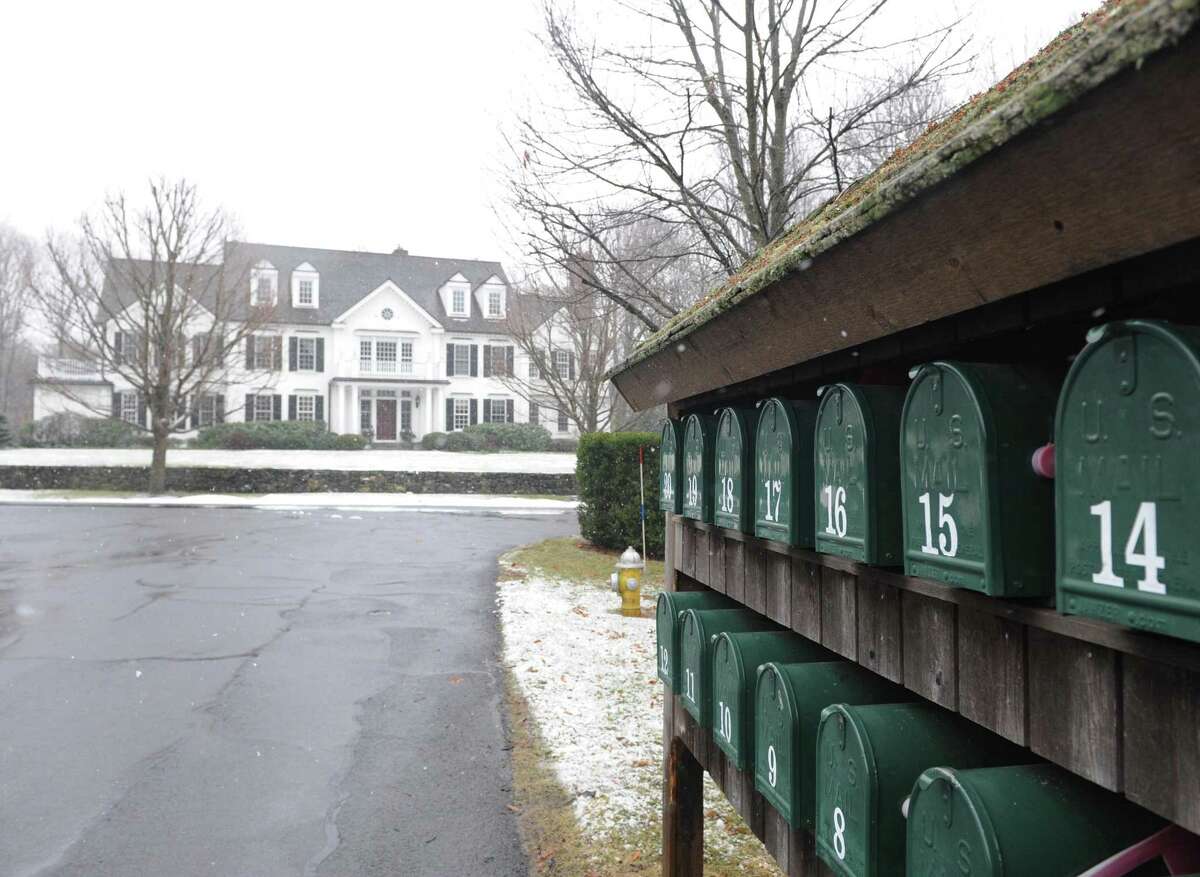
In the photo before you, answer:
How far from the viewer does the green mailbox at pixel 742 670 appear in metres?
2.50

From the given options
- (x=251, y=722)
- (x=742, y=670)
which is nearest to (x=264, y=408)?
(x=251, y=722)

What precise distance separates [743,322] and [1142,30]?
133cm

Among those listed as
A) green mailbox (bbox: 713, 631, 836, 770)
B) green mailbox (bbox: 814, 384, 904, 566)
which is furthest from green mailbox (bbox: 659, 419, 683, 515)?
green mailbox (bbox: 814, 384, 904, 566)

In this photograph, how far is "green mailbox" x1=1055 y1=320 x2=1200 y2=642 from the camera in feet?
3.41

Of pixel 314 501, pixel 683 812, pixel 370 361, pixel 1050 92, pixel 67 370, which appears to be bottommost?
pixel 683 812

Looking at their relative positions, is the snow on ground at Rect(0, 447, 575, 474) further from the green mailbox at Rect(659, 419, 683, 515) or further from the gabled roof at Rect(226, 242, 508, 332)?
the green mailbox at Rect(659, 419, 683, 515)

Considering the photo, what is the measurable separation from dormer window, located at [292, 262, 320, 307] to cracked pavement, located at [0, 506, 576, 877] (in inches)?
1239

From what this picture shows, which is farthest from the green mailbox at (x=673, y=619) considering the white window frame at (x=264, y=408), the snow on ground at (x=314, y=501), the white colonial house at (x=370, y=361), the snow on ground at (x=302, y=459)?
the white window frame at (x=264, y=408)

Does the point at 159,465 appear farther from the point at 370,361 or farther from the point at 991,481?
the point at 991,481

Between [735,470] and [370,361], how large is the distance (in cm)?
4142

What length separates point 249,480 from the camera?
92.7ft

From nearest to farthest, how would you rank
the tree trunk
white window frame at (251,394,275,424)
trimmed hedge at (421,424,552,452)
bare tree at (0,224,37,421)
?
the tree trunk → trimmed hedge at (421,424,552,452) → white window frame at (251,394,275,424) → bare tree at (0,224,37,421)

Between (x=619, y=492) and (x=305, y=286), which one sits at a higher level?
(x=305, y=286)

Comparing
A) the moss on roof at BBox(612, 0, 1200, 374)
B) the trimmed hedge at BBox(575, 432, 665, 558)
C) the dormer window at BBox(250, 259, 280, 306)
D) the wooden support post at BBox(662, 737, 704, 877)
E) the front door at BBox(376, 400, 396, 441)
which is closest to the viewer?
the moss on roof at BBox(612, 0, 1200, 374)
